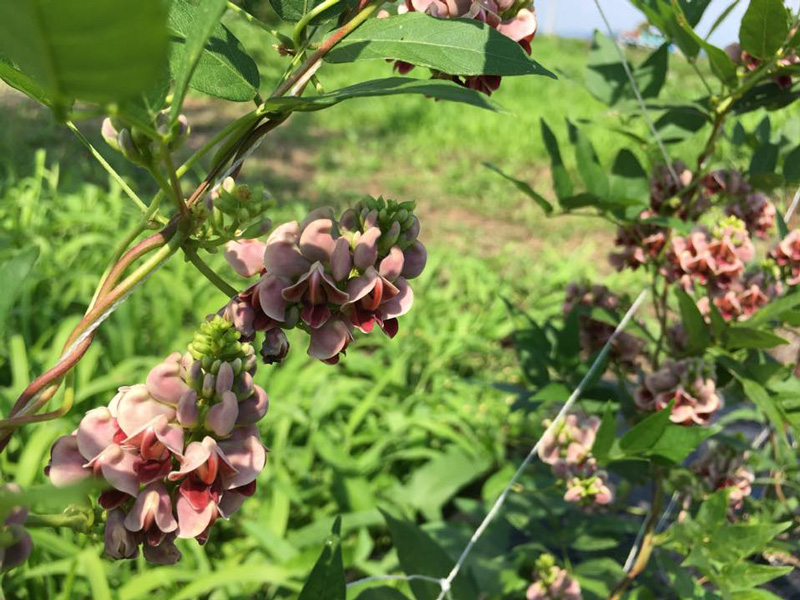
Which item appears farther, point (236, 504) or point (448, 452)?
point (448, 452)

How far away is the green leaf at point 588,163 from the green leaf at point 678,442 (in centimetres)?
29

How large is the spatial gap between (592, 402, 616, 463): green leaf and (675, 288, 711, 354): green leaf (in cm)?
13

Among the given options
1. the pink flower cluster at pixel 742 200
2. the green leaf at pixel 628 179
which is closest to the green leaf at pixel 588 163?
the green leaf at pixel 628 179

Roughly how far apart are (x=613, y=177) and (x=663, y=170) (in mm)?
63

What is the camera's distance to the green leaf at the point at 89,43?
0.52 ft

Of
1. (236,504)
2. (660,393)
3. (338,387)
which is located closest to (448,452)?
(338,387)

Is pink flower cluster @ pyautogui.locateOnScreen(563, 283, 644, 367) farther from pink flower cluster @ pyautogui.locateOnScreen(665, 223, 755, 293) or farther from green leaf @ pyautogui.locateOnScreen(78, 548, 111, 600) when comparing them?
green leaf @ pyautogui.locateOnScreen(78, 548, 111, 600)

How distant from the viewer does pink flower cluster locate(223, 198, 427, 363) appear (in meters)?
0.40

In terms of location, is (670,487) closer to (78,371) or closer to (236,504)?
(236,504)

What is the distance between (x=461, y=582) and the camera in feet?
3.05

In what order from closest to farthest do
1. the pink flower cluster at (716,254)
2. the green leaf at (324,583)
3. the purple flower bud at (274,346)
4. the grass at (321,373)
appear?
the purple flower bud at (274,346) < the green leaf at (324,583) < the pink flower cluster at (716,254) < the grass at (321,373)

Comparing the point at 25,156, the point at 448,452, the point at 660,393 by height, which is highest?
the point at 660,393

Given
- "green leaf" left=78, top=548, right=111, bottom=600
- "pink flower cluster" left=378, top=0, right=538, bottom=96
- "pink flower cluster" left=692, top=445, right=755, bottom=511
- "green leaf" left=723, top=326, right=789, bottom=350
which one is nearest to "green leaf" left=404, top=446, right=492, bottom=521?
"green leaf" left=78, top=548, right=111, bottom=600

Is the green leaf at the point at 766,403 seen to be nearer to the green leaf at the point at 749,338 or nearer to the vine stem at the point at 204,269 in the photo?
the green leaf at the point at 749,338
